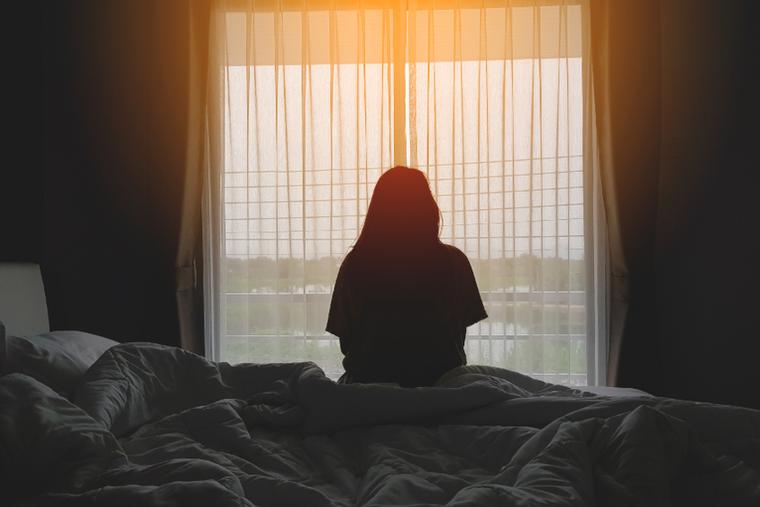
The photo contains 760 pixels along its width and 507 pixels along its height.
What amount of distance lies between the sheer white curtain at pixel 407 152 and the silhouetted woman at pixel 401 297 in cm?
111

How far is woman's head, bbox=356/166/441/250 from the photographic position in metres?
2.03

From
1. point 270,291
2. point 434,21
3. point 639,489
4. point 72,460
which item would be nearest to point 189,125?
point 270,291

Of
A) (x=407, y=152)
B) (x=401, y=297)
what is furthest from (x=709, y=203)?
(x=401, y=297)

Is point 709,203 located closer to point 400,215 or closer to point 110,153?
point 400,215

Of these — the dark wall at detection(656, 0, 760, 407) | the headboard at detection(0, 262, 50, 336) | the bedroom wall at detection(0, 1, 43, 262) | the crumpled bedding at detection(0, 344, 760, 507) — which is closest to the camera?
the crumpled bedding at detection(0, 344, 760, 507)

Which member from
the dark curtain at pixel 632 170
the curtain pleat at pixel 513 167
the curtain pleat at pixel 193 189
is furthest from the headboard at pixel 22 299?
the dark curtain at pixel 632 170

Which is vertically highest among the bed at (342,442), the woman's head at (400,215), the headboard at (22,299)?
the woman's head at (400,215)

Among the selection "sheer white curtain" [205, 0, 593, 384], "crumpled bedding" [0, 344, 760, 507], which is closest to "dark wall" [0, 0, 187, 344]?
"sheer white curtain" [205, 0, 593, 384]

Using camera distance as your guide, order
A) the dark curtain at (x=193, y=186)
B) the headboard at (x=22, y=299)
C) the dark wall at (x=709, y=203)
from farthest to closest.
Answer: the dark curtain at (x=193, y=186), the dark wall at (x=709, y=203), the headboard at (x=22, y=299)

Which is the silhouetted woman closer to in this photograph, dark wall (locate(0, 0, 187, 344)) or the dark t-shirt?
the dark t-shirt

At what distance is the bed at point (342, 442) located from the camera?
3.29ft

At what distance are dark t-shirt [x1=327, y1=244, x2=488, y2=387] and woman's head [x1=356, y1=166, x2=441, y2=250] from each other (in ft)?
0.18

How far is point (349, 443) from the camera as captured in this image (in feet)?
4.75

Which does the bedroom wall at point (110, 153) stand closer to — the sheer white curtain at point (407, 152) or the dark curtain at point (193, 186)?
the dark curtain at point (193, 186)
